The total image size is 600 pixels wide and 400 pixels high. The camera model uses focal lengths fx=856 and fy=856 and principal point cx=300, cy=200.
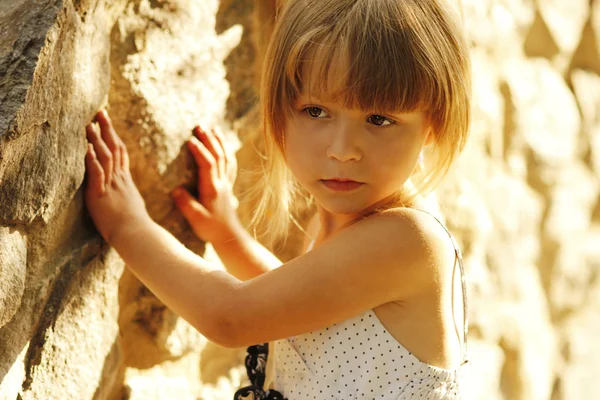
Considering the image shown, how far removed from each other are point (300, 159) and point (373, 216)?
0.45 ft

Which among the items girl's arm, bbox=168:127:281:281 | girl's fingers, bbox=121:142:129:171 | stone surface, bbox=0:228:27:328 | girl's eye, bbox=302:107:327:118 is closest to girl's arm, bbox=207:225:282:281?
girl's arm, bbox=168:127:281:281

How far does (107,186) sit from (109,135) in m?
0.08

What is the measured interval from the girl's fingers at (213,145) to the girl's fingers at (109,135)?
171 millimetres

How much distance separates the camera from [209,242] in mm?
1553

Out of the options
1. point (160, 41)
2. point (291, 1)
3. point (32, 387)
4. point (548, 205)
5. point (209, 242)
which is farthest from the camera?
point (548, 205)

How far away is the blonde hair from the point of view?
3.79 ft

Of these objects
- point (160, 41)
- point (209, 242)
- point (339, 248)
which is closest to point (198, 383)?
point (209, 242)

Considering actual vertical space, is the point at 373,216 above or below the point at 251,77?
below

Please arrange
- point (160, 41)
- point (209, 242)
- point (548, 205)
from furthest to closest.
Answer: point (548, 205) → point (209, 242) → point (160, 41)

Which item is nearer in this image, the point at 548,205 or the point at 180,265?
the point at 180,265

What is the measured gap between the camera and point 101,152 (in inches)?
51.3

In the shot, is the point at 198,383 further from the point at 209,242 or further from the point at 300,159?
the point at 300,159

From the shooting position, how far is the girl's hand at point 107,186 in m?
1.30

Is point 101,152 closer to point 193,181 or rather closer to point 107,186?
point 107,186
